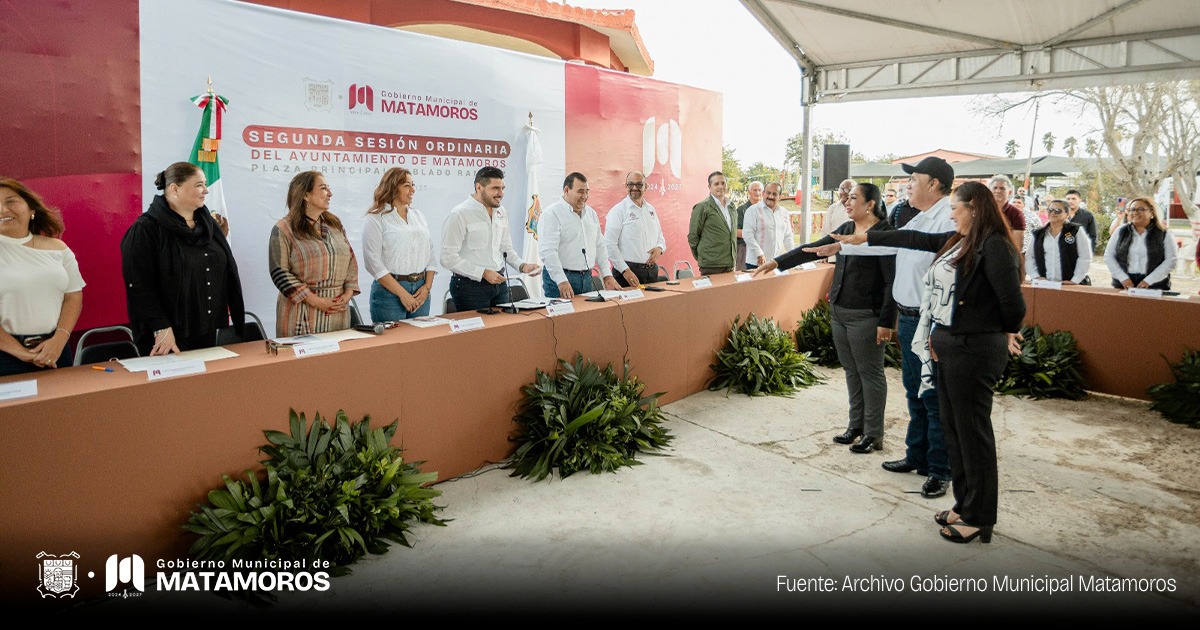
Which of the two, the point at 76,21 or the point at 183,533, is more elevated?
the point at 76,21

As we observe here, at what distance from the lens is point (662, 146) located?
8633 mm

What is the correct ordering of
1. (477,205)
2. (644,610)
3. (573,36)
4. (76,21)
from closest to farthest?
(644,610), (76,21), (477,205), (573,36)

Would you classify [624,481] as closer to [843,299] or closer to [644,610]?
[644,610]

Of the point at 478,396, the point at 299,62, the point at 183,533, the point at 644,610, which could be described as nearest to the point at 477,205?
the point at 478,396

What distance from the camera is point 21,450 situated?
2.30 m

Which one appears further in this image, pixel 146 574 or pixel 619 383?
pixel 619 383

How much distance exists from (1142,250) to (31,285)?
6.88 meters

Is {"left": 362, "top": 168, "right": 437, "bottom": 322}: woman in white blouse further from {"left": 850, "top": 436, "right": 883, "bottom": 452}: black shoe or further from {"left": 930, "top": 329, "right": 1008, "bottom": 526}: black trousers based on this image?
{"left": 930, "top": 329, "right": 1008, "bottom": 526}: black trousers

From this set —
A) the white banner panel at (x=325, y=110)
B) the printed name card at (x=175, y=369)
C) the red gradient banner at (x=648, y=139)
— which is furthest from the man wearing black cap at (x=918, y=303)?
the red gradient banner at (x=648, y=139)

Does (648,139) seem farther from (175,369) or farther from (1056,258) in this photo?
(175,369)

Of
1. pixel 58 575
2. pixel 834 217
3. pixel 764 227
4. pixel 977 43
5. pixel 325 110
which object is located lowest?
pixel 58 575

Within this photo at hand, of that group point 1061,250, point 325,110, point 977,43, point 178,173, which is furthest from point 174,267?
point 977,43

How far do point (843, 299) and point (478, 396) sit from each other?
200cm

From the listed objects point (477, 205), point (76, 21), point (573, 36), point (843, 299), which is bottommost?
point (843, 299)
